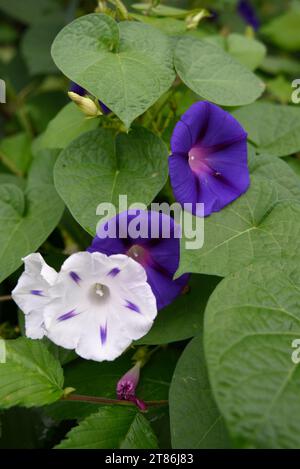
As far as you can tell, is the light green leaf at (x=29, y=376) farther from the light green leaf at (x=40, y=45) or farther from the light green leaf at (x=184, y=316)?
the light green leaf at (x=40, y=45)

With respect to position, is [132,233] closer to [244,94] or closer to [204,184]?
[204,184]

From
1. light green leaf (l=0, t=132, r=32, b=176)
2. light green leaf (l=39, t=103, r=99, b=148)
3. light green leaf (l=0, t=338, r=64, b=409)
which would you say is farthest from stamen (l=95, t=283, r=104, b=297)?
light green leaf (l=0, t=132, r=32, b=176)

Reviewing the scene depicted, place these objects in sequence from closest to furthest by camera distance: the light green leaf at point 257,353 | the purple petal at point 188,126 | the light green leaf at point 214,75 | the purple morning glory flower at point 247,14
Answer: the light green leaf at point 257,353 → the purple petal at point 188,126 → the light green leaf at point 214,75 → the purple morning glory flower at point 247,14

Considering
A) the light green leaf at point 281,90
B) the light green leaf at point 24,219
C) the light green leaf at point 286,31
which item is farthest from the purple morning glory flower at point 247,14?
the light green leaf at point 24,219

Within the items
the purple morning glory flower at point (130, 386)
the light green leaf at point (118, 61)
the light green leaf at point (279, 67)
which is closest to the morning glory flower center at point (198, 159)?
the light green leaf at point (118, 61)


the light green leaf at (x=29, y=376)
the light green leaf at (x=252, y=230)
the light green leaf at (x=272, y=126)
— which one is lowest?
the light green leaf at (x=29, y=376)

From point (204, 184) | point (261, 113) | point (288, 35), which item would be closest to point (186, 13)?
point (261, 113)

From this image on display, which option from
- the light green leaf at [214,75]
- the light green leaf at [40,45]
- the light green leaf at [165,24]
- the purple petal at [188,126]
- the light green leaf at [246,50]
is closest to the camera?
the purple petal at [188,126]

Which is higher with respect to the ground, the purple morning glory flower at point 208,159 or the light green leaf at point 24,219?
the purple morning glory flower at point 208,159

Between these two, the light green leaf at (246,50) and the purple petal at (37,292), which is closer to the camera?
the purple petal at (37,292)
